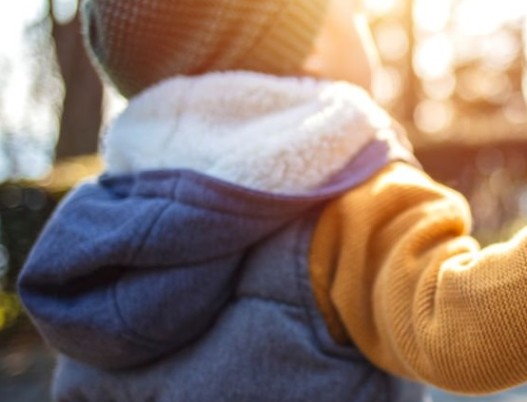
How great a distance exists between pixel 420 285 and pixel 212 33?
587 mm

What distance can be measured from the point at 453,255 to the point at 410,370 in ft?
0.60

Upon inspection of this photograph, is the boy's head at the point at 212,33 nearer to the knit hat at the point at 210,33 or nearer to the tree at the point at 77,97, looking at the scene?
the knit hat at the point at 210,33

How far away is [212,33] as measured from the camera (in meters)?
1.58

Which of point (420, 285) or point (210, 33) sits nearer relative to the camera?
point (420, 285)

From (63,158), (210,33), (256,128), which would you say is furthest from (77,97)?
(256,128)

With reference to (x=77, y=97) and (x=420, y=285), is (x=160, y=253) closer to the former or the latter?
(x=420, y=285)

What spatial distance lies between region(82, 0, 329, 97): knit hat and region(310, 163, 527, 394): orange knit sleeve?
294mm

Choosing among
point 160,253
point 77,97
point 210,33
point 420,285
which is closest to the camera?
point 420,285

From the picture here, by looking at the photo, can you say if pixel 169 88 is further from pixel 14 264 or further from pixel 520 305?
pixel 14 264

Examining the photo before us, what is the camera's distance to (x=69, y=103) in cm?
828

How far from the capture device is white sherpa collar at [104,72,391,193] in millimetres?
1465

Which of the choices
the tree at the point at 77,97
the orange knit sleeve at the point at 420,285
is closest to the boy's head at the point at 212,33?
the orange knit sleeve at the point at 420,285

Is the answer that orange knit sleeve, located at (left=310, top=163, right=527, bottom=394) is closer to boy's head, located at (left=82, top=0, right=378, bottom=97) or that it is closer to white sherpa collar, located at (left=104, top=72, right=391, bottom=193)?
white sherpa collar, located at (left=104, top=72, right=391, bottom=193)

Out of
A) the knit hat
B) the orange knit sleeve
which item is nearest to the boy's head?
the knit hat
